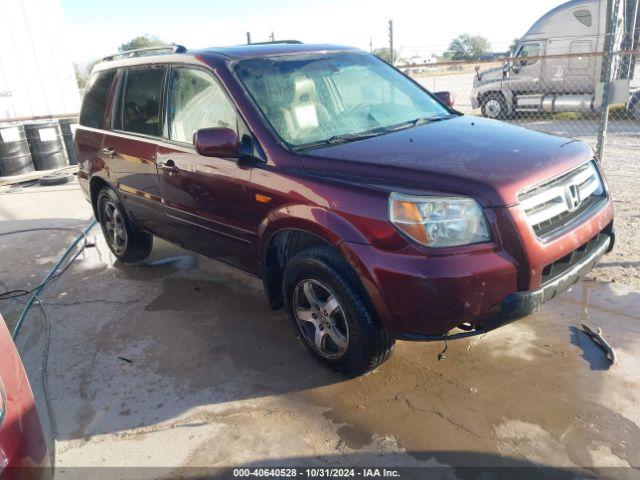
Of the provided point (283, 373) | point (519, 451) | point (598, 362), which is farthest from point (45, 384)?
point (598, 362)

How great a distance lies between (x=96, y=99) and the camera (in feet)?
16.3

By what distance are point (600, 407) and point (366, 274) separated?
1.44 meters

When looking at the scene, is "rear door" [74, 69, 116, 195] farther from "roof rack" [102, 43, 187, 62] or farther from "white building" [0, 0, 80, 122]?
"white building" [0, 0, 80, 122]

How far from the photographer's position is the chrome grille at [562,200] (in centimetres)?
252

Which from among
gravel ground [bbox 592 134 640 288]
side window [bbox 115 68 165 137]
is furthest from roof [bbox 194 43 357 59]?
gravel ground [bbox 592 134 640 288]

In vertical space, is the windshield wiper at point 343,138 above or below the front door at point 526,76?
above

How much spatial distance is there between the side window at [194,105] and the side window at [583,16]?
529 inches

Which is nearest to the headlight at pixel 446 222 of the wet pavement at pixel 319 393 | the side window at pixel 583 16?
the wet pavement at pixel 319 393

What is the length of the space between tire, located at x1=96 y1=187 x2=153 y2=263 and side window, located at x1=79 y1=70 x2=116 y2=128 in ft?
2.24

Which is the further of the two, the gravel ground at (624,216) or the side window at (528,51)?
the side window at (528,51)

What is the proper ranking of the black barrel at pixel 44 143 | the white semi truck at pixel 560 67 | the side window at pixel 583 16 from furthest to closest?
the side window at pixel 583 16 < the white semi truck at pixel 560 67 < the black barrel at pixel 44 143

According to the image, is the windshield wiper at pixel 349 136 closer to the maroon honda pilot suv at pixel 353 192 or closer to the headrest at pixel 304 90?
the maroon honda pilot suv at pixel 353 192

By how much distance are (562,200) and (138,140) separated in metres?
3.22

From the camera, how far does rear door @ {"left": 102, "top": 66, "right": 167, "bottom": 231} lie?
4047 millimetres
